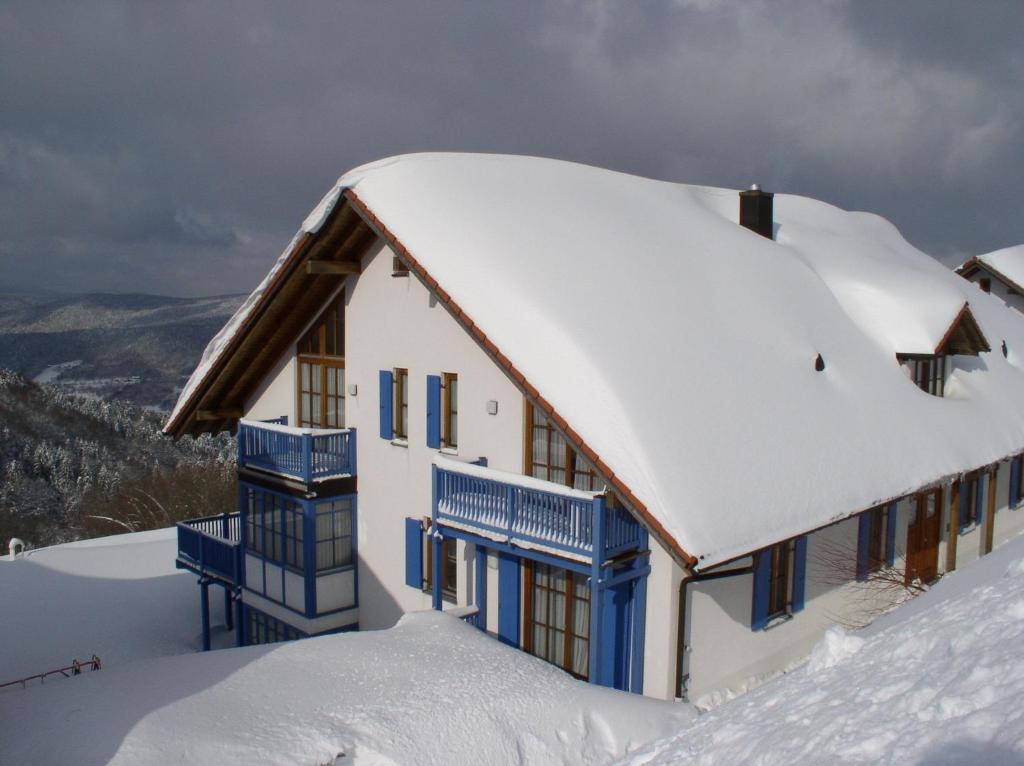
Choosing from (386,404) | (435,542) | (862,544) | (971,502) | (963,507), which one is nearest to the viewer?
(435,542)

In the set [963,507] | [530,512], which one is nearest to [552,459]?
[530,512]

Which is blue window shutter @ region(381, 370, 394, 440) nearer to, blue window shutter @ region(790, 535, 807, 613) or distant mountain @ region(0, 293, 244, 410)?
blue window shutter @ region(790, 535, 807, 613)

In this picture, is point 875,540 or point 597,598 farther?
point 875,540

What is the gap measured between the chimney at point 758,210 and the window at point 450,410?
9.21 metres

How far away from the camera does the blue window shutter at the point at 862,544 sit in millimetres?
15102

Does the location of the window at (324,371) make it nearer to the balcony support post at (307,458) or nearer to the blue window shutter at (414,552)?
the balcony support post at (307,458)

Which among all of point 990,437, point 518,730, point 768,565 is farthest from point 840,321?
point 518,730

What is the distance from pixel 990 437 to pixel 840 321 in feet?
12.2

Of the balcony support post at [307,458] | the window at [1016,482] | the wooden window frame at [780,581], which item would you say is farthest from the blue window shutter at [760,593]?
the window at [1016,482]

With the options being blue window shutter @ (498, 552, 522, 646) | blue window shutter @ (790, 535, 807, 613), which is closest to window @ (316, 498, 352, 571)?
blue window shutter @ (498, 552, 522, 646)

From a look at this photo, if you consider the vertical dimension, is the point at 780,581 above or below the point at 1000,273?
below

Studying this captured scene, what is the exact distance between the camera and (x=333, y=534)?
1598 cm

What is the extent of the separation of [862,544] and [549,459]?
6.26 m

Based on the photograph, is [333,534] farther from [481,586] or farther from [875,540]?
[875,540]
